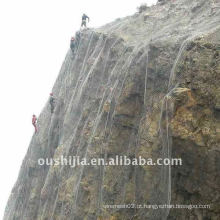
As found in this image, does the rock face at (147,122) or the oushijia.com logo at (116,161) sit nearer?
the rock face at (147,122)

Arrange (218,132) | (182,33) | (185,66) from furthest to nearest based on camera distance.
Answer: (182,33)
(185,66)
(218,132)

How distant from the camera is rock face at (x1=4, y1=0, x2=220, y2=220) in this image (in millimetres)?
8922

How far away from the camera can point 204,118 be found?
902 cm

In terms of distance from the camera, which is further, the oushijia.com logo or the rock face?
the oushijia.com logo

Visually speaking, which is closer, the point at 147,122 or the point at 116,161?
the point at 147,122

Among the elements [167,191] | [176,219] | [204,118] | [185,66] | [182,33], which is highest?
[182,33]

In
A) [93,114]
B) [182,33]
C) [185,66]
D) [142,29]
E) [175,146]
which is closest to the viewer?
[175,146]

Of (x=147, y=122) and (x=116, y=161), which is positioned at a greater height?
(x=147, y=122)

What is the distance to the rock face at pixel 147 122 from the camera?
8922 mm

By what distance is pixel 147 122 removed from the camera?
10.6 meters

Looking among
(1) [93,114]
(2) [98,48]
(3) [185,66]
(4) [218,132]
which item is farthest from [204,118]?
(2) [98,48]

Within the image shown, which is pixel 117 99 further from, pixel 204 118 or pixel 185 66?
pixel 204 118

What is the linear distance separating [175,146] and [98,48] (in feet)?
40.0

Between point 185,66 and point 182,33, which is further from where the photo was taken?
point 182,33
